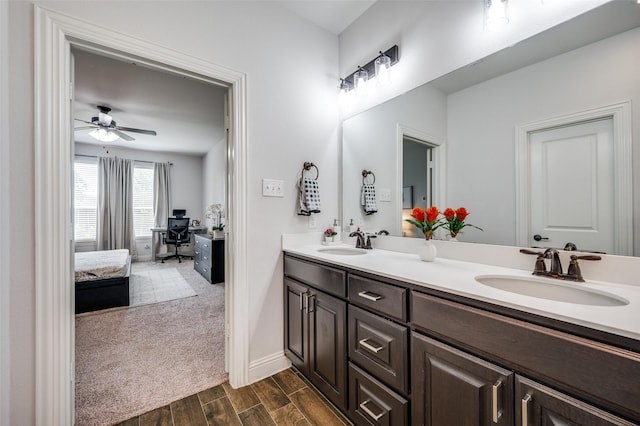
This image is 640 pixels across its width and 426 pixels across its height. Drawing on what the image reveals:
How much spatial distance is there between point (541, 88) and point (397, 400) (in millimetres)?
1526

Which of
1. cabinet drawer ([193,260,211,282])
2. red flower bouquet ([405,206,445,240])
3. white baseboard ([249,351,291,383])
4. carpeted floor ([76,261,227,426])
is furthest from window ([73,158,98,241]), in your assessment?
red flower bouquet ([405,206,445,240])

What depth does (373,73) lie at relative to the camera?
1998 mm

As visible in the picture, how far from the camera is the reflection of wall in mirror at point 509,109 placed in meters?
1.01

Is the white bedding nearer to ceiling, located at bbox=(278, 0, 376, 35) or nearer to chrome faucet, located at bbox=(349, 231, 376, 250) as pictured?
chrome faucet, located at bbox=(349, 231, 376, 250)

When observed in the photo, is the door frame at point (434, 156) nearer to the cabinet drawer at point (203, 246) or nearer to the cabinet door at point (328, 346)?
the cabinet door at point (328, 346)

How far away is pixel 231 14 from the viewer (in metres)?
1.76

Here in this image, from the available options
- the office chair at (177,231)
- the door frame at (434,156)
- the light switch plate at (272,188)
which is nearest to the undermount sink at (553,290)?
the door frame at (434,156)

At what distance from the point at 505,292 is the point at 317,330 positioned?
3.43ft

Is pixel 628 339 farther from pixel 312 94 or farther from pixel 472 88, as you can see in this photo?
pixel 312 94

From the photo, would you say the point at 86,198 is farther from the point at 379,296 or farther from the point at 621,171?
the point at 621,171

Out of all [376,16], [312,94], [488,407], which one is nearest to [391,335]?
[488,407]

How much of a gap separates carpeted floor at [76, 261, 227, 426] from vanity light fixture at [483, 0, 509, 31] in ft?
8.70

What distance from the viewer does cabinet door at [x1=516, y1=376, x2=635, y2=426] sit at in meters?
0.63

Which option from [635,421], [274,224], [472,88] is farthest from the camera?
[274,224]
